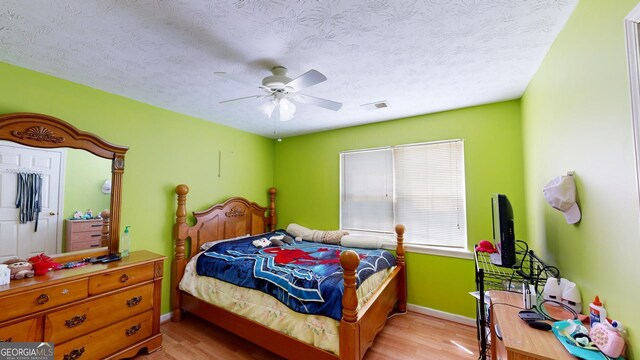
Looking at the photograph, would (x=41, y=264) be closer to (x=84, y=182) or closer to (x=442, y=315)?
(x=84, y=182)

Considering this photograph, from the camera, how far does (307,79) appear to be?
1.60m

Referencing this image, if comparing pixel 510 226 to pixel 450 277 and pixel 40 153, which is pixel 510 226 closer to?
pixel 450 277

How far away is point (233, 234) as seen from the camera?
3.51 meters

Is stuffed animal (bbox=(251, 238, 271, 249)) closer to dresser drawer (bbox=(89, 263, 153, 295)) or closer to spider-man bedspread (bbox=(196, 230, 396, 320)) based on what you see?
spider-man bedspread (bbox=(196, 230, 396, 320))

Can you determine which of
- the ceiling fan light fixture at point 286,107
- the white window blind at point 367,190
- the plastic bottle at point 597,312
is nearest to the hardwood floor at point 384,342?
the white window blind at point 367,190

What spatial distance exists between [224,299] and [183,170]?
5.34 ft

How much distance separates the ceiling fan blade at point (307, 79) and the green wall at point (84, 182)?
1992 mm

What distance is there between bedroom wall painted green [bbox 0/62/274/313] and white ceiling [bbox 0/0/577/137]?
16 cm

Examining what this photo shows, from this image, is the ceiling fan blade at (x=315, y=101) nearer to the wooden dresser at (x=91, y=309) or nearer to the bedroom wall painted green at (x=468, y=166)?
the bedroom wall painted green at (x=468, y=166)

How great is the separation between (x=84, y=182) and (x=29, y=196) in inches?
14.0

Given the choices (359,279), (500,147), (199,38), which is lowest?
(359,279)

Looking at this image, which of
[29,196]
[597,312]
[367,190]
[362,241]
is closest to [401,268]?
[362,241]

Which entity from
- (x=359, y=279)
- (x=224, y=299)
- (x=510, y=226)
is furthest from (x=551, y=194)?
(x=224, y=299)

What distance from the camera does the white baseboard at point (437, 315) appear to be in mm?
2700
